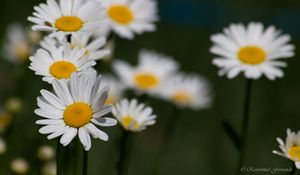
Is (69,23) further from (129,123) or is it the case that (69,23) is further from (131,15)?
(131,15)

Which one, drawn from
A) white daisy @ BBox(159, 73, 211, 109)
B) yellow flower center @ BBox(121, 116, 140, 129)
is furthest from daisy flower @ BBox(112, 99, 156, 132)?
white daisy @ BBox(159, 73, 211, 109)

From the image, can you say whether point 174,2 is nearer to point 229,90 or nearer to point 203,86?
point 229,90

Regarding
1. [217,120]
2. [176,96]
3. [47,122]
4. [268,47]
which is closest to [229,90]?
[217,120]

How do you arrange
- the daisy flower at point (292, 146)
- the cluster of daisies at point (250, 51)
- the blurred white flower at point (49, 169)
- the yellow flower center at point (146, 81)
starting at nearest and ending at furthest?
the daisy flower at point (292, 146)
the cluster of daisies at point (250, 51)
the blurred white flower at point (49, 169)
the yellow flower center at point (146, 81)

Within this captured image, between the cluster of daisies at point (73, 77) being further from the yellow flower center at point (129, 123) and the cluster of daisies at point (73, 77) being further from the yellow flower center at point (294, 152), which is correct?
the yellow flower center at point (294, 152)

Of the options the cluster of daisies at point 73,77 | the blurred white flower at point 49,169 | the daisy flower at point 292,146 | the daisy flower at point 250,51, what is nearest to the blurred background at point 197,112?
the blurred white flower at point 49,169

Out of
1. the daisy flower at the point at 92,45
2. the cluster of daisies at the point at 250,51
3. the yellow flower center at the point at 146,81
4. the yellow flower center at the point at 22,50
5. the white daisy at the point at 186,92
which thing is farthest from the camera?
the yellow flower center at the point at 22,50
